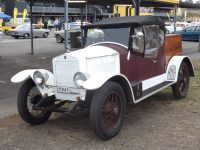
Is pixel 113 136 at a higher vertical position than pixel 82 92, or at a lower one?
lower

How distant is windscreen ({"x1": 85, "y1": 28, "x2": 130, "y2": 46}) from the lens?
6855 mm

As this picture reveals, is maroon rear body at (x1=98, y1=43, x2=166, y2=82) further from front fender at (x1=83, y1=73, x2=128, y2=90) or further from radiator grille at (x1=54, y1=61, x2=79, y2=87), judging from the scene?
radiator grille at (x1=54, y1=61, x2=79, y2=87)

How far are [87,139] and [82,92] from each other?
730 mm

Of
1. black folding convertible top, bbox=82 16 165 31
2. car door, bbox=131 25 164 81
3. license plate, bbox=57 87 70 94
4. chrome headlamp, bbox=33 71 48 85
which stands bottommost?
license plate, bbox=57 87 70 94

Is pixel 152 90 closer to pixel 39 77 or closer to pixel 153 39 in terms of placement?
pixel 153 39

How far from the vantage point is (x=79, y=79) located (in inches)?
234

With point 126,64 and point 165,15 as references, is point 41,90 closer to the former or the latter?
point 126,64

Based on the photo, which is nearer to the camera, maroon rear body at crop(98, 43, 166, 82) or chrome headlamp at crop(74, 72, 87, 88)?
chrome headlamp at crop(74, 72, 87, 88)

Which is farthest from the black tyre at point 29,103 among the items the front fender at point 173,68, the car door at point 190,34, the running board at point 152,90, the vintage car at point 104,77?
the car door at point 190,34

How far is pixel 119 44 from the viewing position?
6766 mm

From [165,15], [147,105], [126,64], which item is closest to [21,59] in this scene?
[147,105]

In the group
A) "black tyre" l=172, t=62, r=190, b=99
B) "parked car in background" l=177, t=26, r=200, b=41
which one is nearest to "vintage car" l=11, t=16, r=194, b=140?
"black tyre" l=172, t=62, r=190, b=99

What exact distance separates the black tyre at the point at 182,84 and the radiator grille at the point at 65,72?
3003 mm

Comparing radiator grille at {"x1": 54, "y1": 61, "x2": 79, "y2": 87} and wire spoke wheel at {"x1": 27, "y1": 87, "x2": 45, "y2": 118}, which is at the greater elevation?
radiator grille at {"x1": 54, "y1": 61, "x2": 79, "y2": 87}
